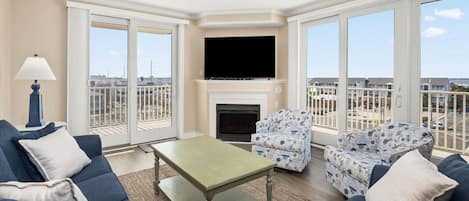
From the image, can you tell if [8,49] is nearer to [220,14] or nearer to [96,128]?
[96,128]

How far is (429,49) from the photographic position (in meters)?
3.06

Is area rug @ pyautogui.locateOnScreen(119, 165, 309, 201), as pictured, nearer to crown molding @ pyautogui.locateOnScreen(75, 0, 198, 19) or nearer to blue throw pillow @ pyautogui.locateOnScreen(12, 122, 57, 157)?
blue throw pillow @ pyautogui.locateOnScreen(12, 122, 57, 157)

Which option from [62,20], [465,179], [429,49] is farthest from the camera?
[62,20]

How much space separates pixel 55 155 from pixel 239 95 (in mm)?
3282

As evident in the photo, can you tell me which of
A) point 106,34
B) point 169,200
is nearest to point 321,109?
point 169,200

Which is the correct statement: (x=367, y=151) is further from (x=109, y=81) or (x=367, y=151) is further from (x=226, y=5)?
A: (x=109, y=81)

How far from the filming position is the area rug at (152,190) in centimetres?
258

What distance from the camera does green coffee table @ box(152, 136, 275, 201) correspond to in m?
1.91

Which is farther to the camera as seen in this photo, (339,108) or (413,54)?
(339,108)

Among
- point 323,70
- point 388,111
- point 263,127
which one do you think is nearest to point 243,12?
point 323,70

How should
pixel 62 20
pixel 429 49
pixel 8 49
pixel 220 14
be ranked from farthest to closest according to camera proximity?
pixel 220 14 → pixel 62 20 → pixel 8 49 → pixel 429 49

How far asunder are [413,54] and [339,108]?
127 centimetres

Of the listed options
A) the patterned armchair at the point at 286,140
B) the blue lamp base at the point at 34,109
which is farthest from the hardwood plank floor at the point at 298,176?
the blue lamp base at the point at 34,109

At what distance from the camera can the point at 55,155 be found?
1.91m
